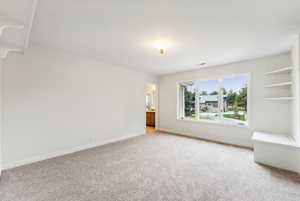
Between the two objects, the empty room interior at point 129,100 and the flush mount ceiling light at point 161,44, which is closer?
the empty room interior at point 129,100

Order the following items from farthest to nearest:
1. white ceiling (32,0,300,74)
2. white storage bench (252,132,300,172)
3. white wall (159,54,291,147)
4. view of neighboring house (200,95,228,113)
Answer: view of neighboring house (200,95,228,113)
white wall (159,54,291,147)
white storage bench (252,132,300,172)
white ceiling (32,0,300,74)

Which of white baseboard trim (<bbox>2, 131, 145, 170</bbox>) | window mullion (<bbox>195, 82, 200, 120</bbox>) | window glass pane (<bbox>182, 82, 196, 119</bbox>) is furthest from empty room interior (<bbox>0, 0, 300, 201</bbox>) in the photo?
window glass pane (<bbox>182, 82, 196, 119</bbox>)

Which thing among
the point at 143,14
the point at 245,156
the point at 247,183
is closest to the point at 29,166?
the point at 143,14

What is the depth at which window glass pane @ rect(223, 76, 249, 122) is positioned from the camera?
396 cm

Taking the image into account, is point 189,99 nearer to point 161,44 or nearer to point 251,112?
point 251,112

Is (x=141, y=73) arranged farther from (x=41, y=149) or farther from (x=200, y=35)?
(x=41, y=149)

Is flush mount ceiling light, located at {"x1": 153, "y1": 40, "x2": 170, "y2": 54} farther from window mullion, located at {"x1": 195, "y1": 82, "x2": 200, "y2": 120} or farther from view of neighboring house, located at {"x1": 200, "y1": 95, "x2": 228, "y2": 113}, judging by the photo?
view of neighboring house, located at {"x1": 200, "y1": 95, "x2": 228, "y2": 113}

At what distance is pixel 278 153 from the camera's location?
2598 millimetres

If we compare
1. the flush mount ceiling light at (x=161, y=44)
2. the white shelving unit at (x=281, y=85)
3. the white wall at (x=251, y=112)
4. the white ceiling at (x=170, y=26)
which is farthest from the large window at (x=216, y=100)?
the flush mount ceiling light at (x=161, y=44)

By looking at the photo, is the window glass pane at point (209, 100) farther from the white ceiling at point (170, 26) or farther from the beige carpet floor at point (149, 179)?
the beige carpet floor at point (149, 179)

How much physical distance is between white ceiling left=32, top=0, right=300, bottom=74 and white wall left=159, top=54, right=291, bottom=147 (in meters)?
0.44

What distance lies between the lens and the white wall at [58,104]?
255 centimetres

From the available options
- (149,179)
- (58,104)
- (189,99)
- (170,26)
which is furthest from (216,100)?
(58,104)

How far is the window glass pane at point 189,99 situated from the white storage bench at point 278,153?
2.40m
